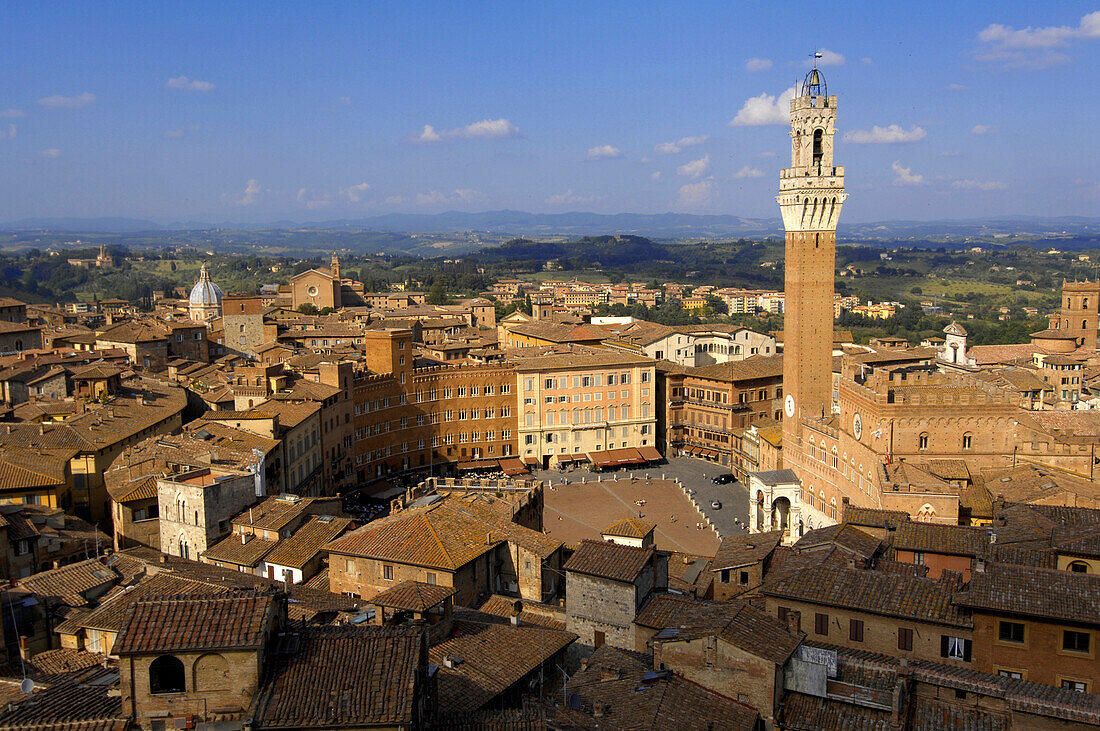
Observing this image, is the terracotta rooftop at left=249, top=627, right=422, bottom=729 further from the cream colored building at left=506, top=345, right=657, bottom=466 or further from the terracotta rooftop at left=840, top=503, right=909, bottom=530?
the cream colored building at left=506, top=345, right=657, bottom=466

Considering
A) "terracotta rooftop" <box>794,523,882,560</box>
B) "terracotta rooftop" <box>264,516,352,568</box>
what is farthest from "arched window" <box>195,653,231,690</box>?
"terracotta rooftop" <box>794,523,882,560</box>

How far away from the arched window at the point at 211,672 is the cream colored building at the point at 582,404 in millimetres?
53238

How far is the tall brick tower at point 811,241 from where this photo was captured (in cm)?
5472

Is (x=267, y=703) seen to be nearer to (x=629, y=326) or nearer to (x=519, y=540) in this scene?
(x=519, y=540)

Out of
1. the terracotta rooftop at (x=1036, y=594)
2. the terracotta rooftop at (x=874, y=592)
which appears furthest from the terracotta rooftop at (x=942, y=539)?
the terracotta rooftop at (x=1036, y=594)

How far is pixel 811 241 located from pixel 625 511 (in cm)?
1908

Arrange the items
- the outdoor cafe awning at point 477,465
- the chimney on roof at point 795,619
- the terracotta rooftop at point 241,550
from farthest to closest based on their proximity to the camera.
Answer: the outdoor cafe awning at point 477,465 → the terracotta rooftop at point 241,550 → the chimney on roof at point 795,619

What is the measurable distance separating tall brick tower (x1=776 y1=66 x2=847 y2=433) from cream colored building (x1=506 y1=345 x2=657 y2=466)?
13.8m

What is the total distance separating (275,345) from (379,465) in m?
13.7

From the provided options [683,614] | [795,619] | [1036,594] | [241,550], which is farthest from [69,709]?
[1036,594]

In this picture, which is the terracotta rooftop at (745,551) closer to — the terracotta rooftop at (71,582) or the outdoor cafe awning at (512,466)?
the terracotta rooftop at (71,582)

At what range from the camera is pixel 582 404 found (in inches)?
2589

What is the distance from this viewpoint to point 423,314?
105188mm

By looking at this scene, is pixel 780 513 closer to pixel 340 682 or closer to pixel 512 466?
pixel 512 466
